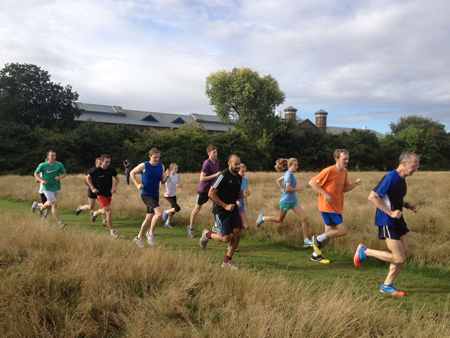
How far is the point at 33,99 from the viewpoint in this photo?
44.8 meters

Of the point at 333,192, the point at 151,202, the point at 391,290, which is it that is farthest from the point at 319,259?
the point at 151,202

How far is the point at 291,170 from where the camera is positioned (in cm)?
716

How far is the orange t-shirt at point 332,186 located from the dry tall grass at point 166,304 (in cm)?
197

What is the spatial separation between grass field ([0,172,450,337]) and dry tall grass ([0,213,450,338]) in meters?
0.01

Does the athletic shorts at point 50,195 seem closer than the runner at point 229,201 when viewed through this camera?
No

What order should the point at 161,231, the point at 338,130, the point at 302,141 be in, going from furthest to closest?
1. the point at 338,130
2. the point at 302,141
3. the point at 161,231

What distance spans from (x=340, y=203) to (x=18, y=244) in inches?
212

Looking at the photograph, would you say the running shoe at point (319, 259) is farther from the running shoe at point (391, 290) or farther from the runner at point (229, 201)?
the runner at point (229, 201)

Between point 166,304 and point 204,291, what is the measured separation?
54cm

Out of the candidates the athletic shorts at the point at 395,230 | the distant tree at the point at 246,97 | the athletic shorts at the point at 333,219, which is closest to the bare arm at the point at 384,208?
the athletic shorts at the point at 395,230

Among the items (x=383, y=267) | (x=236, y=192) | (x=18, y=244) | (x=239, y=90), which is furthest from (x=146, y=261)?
(x=239, y=90)

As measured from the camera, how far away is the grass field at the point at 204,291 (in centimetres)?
316

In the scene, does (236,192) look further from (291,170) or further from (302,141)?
(302,141)

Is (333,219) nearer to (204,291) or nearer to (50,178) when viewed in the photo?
(204,291)
